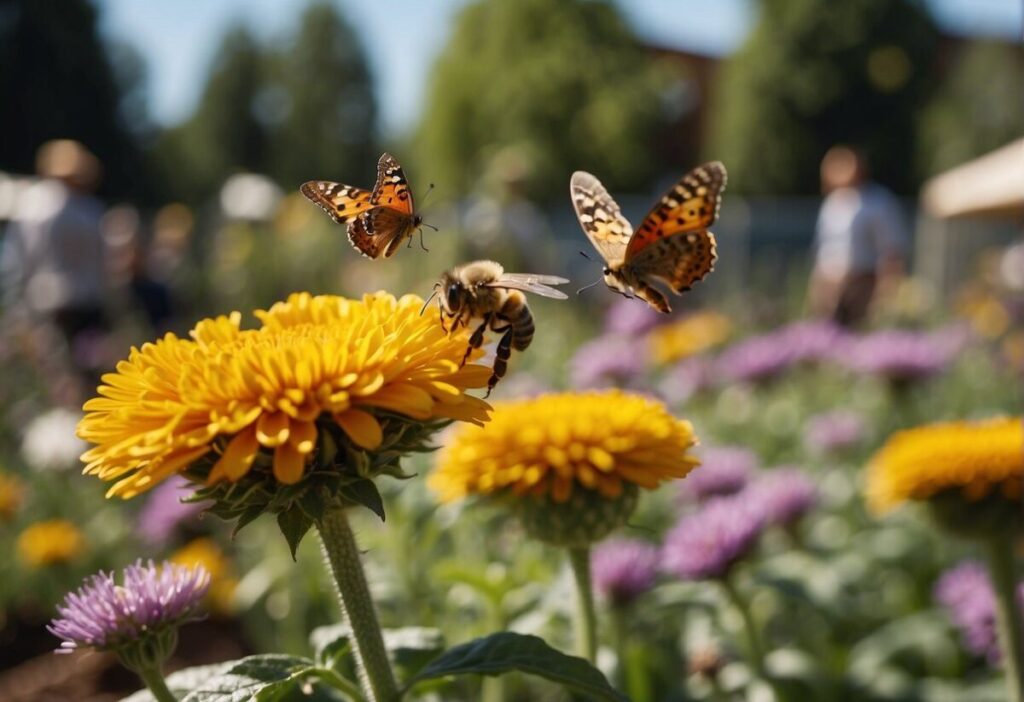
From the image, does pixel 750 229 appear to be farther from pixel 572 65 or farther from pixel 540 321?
pixel 540 321

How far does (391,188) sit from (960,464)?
1.31m

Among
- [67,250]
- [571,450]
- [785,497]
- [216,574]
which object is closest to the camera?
[571,450]

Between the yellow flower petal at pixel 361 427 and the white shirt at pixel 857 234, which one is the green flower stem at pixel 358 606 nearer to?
the yellow flower petal at pixel 361 427

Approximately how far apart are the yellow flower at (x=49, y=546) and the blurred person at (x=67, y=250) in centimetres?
322

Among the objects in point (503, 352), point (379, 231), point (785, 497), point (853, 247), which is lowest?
point (853, 247)

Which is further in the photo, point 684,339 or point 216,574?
point 684,339

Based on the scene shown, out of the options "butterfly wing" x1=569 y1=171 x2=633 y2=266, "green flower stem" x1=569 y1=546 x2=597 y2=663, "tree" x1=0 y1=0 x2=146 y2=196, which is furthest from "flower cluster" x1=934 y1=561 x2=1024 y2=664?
"tree" x1=0 y1=0 x2=146 y2=196

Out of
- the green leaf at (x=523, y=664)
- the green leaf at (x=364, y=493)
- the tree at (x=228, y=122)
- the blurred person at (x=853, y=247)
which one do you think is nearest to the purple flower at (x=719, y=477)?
the green leaf at (x=523, y=664)

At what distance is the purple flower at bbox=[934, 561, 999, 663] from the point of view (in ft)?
8.29

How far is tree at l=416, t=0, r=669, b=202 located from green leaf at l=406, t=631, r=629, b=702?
2480cm

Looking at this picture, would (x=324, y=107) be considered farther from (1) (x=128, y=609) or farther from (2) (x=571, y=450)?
(1) (x=128, y=609)

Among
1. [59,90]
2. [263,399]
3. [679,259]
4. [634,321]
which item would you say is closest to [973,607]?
[679,259]

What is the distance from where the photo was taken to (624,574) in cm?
214

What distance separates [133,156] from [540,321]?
1052 inches
